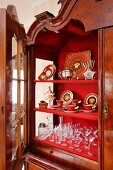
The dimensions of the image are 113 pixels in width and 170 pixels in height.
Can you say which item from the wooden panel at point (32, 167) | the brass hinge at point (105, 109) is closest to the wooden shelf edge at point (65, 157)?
the wooden panel at point (32, 167)

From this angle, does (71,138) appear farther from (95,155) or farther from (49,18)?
(49,18)

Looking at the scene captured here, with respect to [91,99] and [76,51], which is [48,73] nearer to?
[76,51]

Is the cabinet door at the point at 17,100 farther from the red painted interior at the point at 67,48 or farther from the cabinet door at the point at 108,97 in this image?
the cabinet door at the point at 108,97

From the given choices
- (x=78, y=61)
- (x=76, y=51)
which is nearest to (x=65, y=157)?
(x=78, y=61)

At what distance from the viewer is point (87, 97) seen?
1729 millimetres

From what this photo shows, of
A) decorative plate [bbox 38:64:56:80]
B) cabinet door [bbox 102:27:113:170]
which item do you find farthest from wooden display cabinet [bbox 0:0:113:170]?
decorative plate [bbox 38:64:56:80]

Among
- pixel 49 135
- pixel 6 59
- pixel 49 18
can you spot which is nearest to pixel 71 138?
pixel 49 135

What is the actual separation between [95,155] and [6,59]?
1009 millimetres

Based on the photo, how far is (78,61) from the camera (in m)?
1.83

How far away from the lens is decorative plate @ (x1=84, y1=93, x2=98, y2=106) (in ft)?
5.43

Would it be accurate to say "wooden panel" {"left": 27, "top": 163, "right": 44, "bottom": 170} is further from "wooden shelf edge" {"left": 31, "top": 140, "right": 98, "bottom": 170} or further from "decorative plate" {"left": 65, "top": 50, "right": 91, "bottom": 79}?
"decorative plate" {"left": 65, "top": 50, "right": 91, "bottom": 79}

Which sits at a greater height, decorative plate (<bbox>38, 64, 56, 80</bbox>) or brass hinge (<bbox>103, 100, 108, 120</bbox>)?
decorative plate (<bbox>38, 64, 56, 80</bbox>)

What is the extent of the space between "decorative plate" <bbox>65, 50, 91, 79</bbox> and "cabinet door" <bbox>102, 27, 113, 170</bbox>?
54cm

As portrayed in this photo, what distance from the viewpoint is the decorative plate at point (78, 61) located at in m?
1.75
